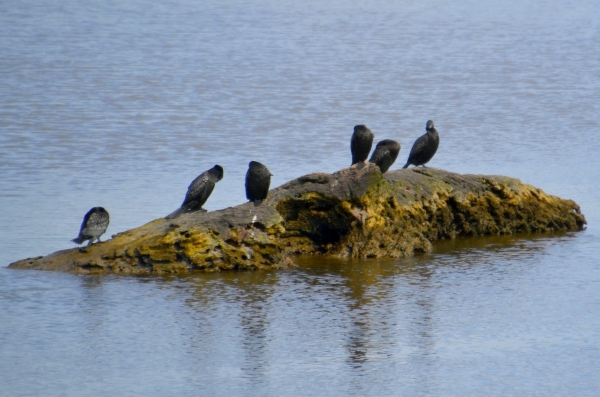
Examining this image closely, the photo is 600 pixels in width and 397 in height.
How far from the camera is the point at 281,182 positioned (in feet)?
48.4

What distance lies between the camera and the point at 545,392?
7.25m

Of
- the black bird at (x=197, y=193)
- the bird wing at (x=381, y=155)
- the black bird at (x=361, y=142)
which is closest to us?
the black bird at (x=197, y=193)

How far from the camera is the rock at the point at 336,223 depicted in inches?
399

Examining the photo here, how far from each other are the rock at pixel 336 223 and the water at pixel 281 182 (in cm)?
25

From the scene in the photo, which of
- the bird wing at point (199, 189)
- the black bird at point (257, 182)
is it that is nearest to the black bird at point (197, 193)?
the bird wing at point (199, 189)

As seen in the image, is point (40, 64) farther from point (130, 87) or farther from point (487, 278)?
point (487, 278)

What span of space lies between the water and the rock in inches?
10.0

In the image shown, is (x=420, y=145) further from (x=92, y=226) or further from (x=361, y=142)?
(x=92, y=226)

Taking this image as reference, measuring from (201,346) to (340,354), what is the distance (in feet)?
3.27

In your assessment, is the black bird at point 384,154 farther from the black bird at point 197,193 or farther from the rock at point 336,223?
the black bird at point 197,193

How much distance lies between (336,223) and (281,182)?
141 inches

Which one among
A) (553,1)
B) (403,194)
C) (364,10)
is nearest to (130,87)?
(403,194)

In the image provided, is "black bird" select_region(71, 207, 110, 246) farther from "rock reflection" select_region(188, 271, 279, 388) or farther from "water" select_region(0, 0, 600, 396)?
"rock reflection" select_region(188, 271, 279, 388)

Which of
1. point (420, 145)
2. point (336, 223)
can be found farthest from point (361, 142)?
point (420, 145)
